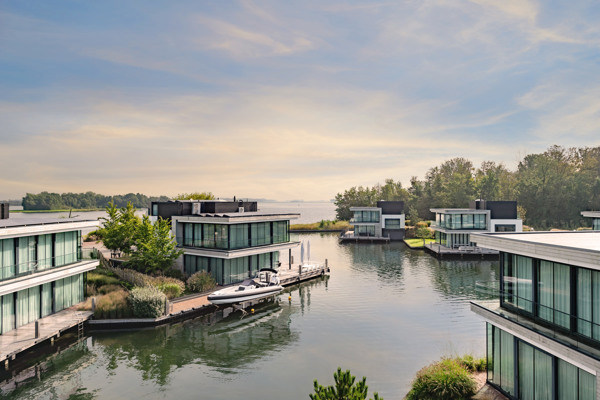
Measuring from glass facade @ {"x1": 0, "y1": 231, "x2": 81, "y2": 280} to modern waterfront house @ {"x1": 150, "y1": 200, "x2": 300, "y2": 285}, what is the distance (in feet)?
32.8

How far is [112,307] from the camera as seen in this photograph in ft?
89.1

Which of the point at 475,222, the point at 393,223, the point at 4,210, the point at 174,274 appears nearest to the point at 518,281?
Answer: the point at 174,274

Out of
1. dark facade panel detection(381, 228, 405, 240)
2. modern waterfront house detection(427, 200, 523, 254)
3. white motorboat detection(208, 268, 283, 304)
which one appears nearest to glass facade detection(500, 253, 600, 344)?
white motorboat detection(208, 268, 283, 304)

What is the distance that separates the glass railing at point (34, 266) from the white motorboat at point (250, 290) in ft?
32.4

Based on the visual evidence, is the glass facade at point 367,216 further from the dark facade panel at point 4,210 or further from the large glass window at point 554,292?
the large glass window at point 554,292

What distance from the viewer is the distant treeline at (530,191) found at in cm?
8544

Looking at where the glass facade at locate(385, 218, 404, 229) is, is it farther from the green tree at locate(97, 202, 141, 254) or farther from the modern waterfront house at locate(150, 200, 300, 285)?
the green tree at locate(97, 202, 141, 254)

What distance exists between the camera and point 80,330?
25.2m

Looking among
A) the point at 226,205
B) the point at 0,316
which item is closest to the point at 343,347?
the point at 0,316

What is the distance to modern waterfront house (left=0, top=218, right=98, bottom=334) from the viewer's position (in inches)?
896

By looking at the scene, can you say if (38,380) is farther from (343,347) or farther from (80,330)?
(343,347)

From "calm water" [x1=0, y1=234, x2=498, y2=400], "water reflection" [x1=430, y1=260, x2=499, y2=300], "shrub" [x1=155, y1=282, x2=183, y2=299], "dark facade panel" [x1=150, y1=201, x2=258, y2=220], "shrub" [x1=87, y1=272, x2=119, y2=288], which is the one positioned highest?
"dark facade panel" [x1=150, y1=201, x2=258, y2=220]

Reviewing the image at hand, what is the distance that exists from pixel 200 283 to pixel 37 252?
1226 centimetres

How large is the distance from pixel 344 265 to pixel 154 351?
102ft
